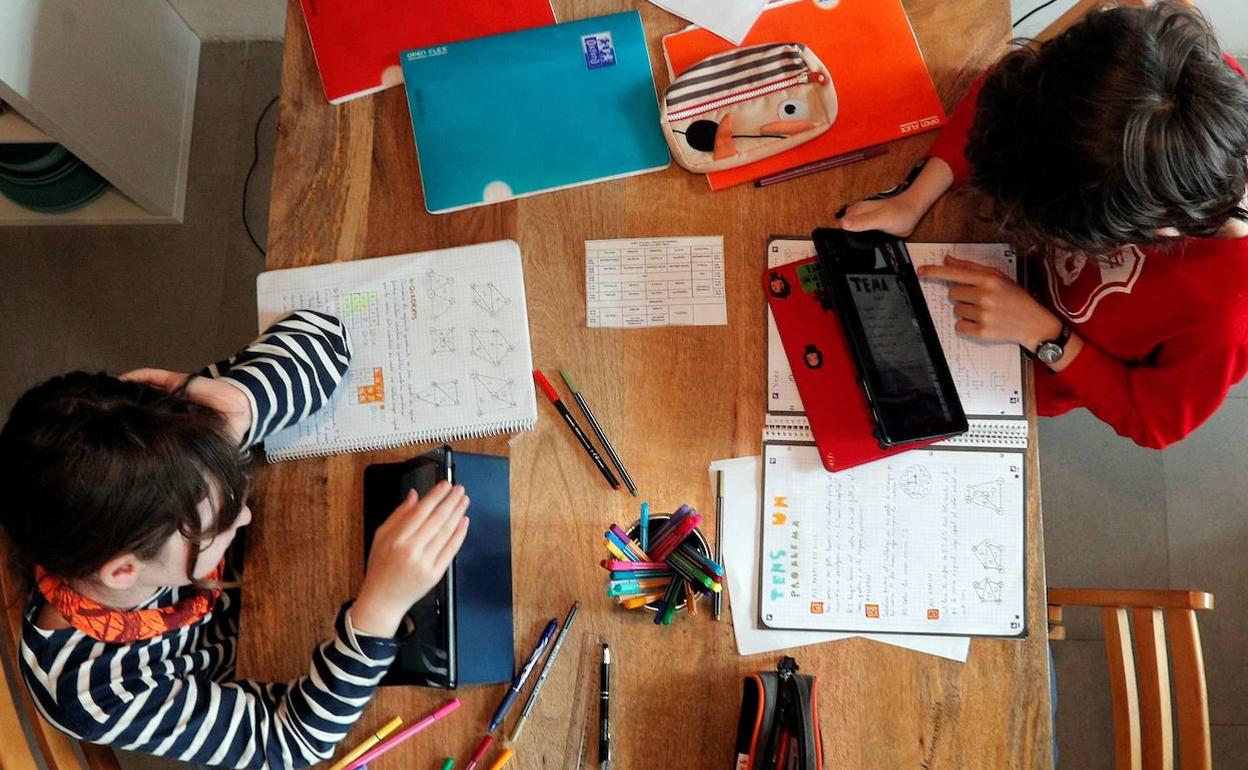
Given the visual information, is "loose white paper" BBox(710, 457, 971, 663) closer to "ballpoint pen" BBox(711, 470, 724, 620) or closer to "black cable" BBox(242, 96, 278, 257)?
"ballpoint pen" BBox(711, 470, 724, 620)

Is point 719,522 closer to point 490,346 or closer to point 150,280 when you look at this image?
point 490,346

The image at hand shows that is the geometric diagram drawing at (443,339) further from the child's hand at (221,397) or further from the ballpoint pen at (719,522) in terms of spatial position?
the ballpoint pen at (719,522)

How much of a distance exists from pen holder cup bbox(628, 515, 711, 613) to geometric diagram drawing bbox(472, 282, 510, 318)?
0.94 feet

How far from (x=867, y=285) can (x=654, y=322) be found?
0.24 metres

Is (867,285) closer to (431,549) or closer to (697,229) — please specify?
(697,229)

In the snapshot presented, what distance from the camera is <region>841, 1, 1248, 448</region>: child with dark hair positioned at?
28.2 inches

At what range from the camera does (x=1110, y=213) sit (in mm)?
737

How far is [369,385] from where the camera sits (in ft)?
3.14

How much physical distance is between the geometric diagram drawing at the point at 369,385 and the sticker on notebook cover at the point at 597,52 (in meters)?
0.43

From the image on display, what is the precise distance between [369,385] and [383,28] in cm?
43

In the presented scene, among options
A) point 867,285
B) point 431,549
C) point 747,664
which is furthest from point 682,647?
point 867,285

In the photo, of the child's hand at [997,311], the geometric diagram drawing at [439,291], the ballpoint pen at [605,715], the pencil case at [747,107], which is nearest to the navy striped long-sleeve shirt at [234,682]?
→ the geometric diagram drawing at [439,291]

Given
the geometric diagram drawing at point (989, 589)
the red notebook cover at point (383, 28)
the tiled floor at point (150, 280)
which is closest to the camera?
the geometric diagram drawing at point (989, 589)

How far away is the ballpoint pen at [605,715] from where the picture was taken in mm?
882
